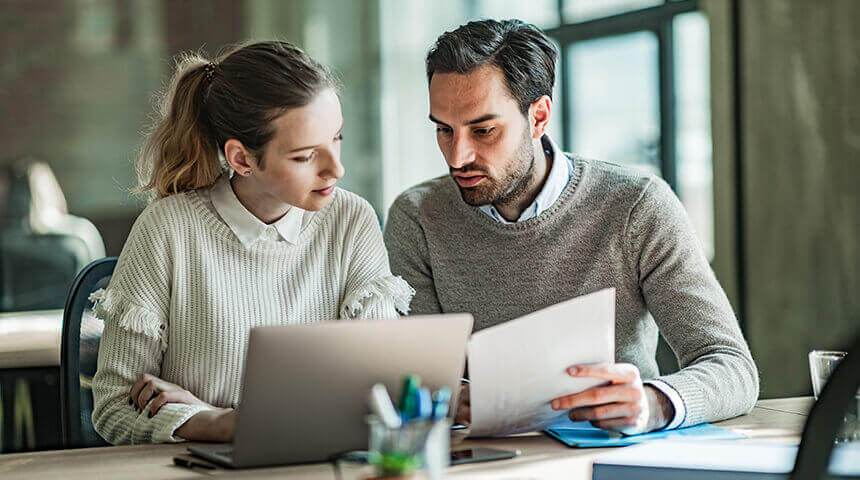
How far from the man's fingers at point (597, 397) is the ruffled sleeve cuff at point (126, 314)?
604mm

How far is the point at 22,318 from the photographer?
9.77ft

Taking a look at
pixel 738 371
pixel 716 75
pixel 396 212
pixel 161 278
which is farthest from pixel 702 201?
pixel 161 278

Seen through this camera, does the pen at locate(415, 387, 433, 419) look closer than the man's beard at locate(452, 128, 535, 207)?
Yes

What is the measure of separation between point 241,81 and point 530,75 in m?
0.57

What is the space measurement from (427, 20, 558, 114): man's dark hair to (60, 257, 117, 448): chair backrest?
0.74 meters

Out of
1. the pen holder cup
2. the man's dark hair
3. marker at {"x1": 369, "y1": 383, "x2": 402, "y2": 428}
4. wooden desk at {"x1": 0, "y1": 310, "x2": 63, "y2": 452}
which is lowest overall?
wooden desk at {"x1": 0, "y1": 310, "x2": 63, "y2": 452}

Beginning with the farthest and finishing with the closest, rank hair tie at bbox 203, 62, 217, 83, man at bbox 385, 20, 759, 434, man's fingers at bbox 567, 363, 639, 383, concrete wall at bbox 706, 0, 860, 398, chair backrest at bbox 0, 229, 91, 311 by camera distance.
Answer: chair backrest at bbox 0, 229, 91, 311, concrete wall at bbox 706, 0, 860, 398, man at bbox 385, 20, 759, 434, hair tie at bbox 203, 62, 217, 83, man's fingers at bbox 567, 363, 639, 383

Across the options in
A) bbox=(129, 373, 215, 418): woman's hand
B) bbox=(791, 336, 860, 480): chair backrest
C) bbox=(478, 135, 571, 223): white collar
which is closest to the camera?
bbox=(791, 336, 860, 480): chair backrest

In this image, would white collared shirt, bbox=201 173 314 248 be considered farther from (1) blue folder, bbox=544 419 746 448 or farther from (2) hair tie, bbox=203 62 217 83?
(1) blue folder, bbox=544 419 746 448

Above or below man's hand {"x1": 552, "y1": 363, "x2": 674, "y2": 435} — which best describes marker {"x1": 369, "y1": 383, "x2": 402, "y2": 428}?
above

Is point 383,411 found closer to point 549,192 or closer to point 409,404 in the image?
point 409,404

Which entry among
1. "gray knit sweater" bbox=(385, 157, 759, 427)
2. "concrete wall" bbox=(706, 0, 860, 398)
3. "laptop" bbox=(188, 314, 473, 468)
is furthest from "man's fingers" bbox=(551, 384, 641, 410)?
"concrete wall" bbox=(706, 0, 860, 398)

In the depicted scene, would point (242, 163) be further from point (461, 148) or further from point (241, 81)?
point (461, 148)

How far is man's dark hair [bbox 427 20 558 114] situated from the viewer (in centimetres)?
174
